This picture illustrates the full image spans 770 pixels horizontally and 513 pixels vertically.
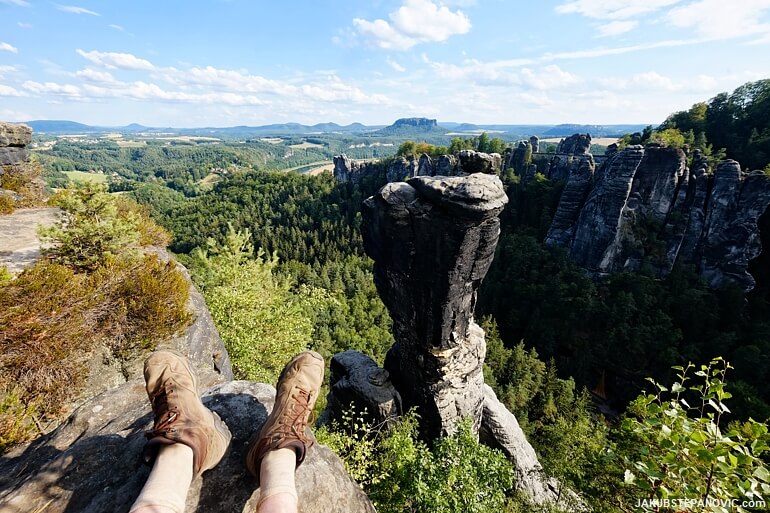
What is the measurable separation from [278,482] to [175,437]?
1.25 meters

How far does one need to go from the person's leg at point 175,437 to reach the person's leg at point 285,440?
1.75 ft

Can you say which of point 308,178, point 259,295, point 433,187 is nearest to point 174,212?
point 308,178

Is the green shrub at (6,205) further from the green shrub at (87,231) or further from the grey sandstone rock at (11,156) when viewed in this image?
the green shrub at (87,231)

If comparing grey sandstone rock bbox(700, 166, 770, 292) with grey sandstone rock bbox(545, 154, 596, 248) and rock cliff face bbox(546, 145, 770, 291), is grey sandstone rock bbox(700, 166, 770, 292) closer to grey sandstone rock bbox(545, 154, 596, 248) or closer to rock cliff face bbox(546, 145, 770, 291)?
rock cliff face bbox(546, 145, 770, 291)

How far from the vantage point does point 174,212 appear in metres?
107

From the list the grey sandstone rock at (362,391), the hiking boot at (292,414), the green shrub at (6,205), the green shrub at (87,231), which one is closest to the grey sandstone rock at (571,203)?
the grey sandstone rock at (362,391)

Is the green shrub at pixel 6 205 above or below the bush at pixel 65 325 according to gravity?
above

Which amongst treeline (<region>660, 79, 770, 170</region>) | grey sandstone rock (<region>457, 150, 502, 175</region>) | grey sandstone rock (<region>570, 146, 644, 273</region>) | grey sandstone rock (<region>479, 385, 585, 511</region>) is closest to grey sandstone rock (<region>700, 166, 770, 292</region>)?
grey sandstone rock (<region>570, 146, 644, 273</region>)

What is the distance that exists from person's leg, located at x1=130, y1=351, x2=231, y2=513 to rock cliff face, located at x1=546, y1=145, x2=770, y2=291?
46.4 m

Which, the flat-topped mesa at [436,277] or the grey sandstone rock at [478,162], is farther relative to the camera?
the grey sandstone rock at [478,162]

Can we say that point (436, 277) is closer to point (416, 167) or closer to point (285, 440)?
point (285, 440)

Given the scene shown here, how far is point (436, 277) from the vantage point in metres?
10.3

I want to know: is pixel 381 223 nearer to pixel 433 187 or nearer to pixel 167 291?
pixel 433 187

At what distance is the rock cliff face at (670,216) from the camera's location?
36219 mm
